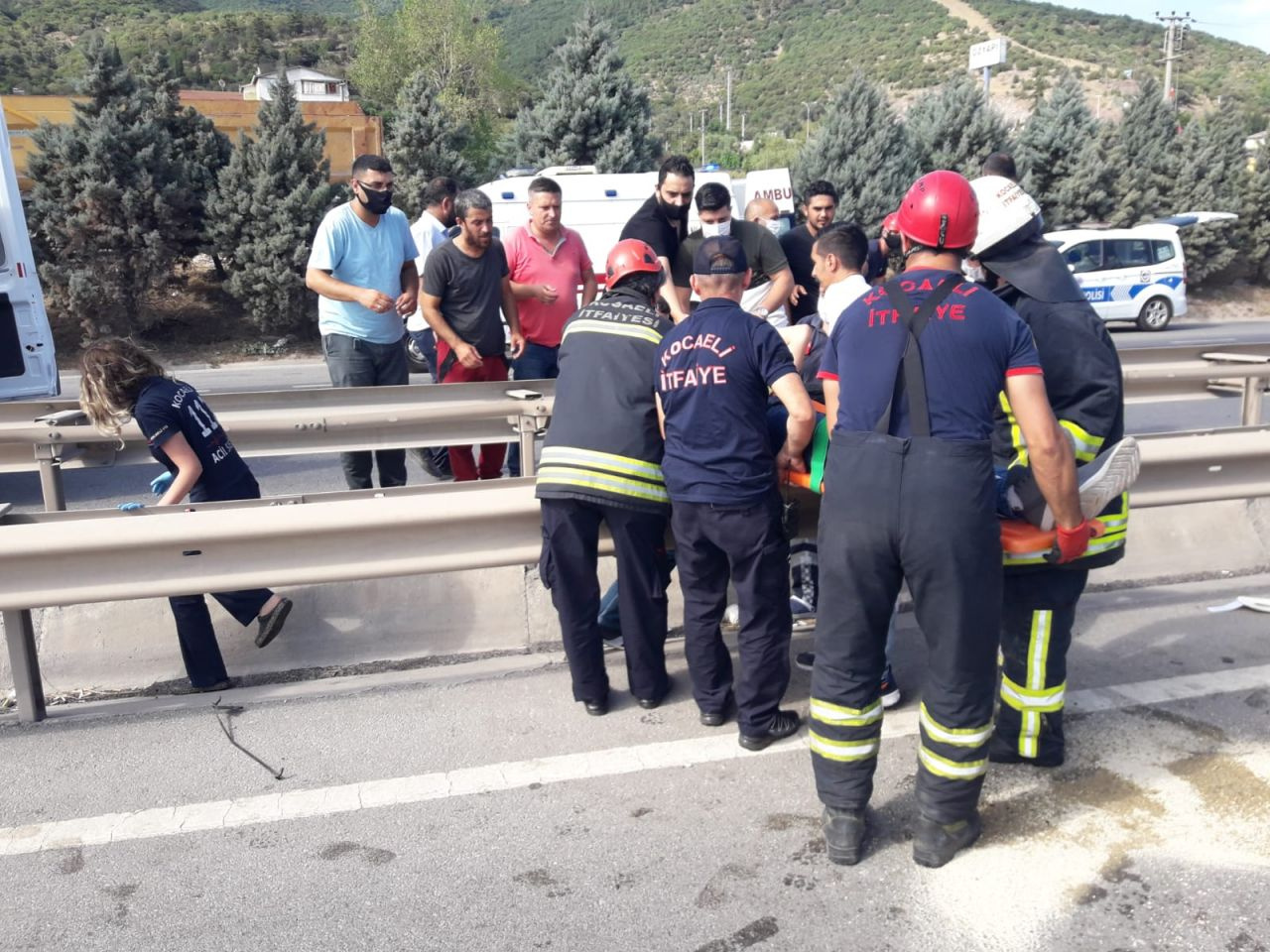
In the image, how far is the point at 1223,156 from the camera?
2609 centimetres

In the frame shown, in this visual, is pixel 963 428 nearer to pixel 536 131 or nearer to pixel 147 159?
pixel 147 159

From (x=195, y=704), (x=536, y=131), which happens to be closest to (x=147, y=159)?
(x=536, y=131)

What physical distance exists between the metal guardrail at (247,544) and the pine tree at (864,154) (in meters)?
20.6

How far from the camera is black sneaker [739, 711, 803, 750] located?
377cm

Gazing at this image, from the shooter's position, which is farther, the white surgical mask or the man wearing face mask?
the man wearing face mask

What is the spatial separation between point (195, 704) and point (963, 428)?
2.97 m

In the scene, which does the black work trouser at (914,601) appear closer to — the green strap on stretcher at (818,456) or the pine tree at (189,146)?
the green strap on stretcher at (818,456)

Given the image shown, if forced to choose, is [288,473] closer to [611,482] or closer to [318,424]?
[318,424]

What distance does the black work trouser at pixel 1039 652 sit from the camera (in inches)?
139

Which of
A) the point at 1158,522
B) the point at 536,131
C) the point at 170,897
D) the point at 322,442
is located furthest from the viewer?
the point at 536,131

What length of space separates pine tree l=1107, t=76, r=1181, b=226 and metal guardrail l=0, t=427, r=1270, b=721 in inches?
963

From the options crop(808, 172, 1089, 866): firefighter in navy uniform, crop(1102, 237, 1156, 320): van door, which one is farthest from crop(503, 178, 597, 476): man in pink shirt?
crop(1102, 237, 1156, 320): van door

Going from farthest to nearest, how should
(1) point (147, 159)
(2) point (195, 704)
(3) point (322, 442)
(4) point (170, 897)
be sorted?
(1) point (147, 159) → (3) point (322, 442) → (2) point (195, 704) → (4) point (170, 897)

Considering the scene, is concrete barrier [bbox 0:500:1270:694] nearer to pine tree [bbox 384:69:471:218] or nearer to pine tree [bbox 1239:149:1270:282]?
pine tree [bbox 384:69:471:218]
